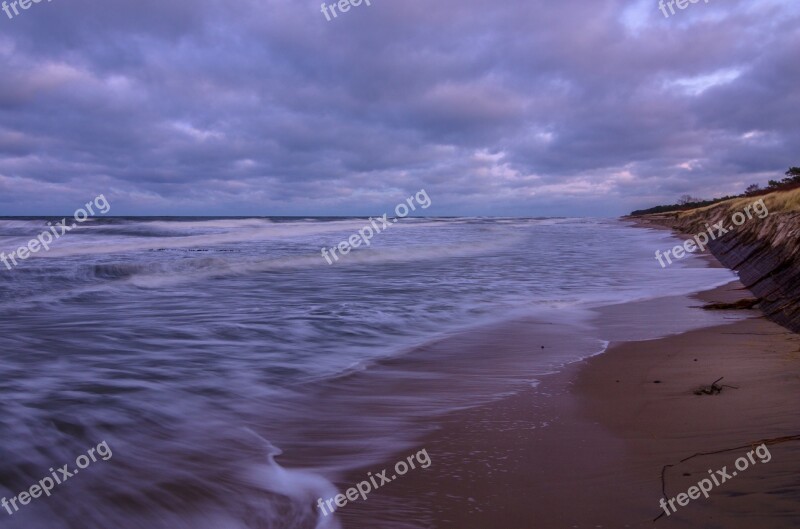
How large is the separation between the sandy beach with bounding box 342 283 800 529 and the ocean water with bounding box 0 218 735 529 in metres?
0.44

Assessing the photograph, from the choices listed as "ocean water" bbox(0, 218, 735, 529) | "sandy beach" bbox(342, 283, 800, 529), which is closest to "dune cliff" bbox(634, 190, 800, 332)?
"ocean water" bbox(0, 218, 735, 529)

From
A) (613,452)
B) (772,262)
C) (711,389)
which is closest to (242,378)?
(613,452)

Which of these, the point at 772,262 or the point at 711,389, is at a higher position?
the point at 772,262

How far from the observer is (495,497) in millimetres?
3055

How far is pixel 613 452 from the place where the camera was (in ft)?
11.7

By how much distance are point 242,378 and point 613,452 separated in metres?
3.55

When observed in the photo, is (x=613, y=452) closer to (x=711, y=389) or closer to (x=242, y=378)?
(x=711, y=389)

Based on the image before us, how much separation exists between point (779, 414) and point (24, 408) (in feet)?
18.8

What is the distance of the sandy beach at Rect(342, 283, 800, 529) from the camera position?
2.82 meters

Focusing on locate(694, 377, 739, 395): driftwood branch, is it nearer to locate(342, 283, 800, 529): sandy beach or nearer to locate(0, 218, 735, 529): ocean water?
locate(342, 283, 800, 529): sandy beach

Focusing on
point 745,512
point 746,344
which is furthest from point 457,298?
point 745,512

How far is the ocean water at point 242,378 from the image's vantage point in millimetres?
3408

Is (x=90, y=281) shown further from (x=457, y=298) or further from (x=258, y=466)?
(x=258, y=466)

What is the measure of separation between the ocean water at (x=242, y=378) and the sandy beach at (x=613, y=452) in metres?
0.44
